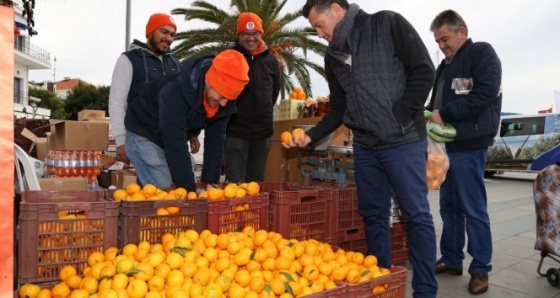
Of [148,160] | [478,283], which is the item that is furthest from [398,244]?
[148,160]

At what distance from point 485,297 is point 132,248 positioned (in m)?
2.50

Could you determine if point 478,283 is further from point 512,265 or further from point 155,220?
point 155,220

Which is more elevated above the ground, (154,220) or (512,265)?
(154,220)

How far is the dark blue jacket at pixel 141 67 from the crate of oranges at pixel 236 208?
4.31 feet

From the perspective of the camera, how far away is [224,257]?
219 cm

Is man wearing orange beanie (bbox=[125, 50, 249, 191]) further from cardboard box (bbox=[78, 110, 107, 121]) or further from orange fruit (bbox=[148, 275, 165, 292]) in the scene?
cardboard box (bbox=[78, 110, 107, 121])

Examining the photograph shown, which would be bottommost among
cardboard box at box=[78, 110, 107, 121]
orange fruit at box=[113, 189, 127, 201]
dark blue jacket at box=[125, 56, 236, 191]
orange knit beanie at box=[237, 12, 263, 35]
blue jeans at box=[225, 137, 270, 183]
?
orange fruit at box=[113, 189, 127, 201]

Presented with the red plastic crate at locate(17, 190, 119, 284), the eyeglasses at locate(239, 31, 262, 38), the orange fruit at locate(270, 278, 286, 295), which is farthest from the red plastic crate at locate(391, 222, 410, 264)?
the red plastic crate at locate(17, 190, 119, 284)

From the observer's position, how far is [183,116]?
2.73 m

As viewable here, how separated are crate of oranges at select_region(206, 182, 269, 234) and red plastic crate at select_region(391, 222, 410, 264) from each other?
1.48m

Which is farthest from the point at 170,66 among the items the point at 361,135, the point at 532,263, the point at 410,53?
the point at 532,263

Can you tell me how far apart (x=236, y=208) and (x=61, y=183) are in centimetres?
305

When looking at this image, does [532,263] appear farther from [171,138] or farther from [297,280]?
[171,138]

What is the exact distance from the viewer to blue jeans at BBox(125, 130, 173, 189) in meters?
3.10
